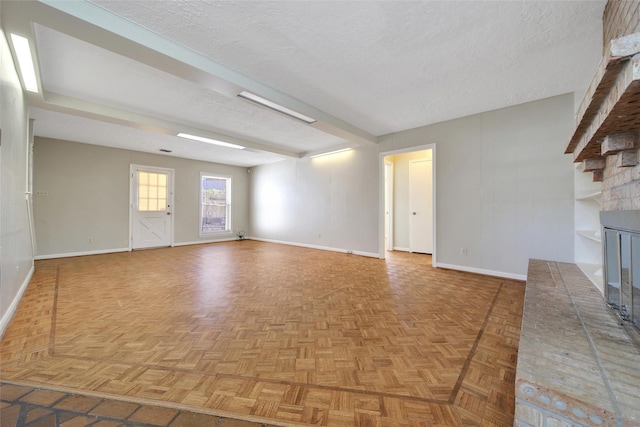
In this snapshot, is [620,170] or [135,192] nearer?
[620,170]

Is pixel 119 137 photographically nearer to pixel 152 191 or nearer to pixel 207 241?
pixel 152 191

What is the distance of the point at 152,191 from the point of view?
679 cm

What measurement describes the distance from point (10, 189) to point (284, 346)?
2942mm

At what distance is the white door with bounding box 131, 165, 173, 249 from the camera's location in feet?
21.2

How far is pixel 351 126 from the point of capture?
4637mm

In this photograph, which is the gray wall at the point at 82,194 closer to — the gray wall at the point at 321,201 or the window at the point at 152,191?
the window at the point at 152,191

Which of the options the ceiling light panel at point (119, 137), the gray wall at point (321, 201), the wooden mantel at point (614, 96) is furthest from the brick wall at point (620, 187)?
the ceiling light panel at point (119, 137)

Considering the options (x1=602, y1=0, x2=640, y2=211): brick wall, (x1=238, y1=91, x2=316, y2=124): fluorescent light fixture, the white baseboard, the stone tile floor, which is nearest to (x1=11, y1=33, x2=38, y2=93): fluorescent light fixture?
(x1=238, y1=91, x2=316, y2=124): fluorescent light fixture

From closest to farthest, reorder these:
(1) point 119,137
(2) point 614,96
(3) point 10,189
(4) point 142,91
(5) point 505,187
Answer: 1. (2) point 614,96
2. (3) point 10,189
3. (4) point 142,91
4. (5) point 505,187
5. (1) point 119,137

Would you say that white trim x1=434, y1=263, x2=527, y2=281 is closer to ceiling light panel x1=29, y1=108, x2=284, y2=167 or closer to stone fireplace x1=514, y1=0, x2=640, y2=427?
stone fireplace x1=514, y1=0, x2=640, y2=427

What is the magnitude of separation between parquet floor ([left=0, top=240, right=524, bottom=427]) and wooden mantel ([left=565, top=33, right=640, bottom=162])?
61.0 inches

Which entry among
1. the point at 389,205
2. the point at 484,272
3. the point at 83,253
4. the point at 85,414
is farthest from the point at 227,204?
the point at 85,414

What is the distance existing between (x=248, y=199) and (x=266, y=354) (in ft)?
24.8

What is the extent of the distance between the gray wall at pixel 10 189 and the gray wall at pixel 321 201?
515 cm
